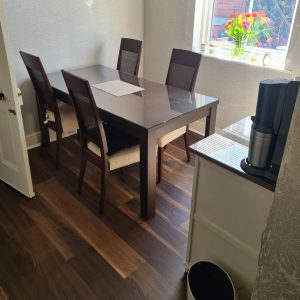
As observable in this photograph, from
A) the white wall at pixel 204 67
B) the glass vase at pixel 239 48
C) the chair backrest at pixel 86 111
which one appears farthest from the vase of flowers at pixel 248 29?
the chair backrest at pixel 86 111

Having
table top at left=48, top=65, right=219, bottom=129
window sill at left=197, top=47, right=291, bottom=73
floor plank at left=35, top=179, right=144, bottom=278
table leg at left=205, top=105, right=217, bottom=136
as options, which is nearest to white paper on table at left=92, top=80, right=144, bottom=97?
table top at left=48, top=65, right=219, bottom=129

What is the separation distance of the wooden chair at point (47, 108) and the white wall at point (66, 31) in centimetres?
24

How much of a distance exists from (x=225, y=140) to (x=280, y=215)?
80cm

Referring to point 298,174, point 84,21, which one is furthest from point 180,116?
point 84,21

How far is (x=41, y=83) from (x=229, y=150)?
1848 millimetres

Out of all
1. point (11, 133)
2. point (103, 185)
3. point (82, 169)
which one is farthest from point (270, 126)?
point (11, 133)

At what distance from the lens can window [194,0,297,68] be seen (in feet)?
8.39

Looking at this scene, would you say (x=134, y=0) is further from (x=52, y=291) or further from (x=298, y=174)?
(x=298, y=174)

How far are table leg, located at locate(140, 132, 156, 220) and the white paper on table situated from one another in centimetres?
65

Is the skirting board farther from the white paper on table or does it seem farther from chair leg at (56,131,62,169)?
the white paper on table

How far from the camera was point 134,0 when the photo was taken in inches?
131

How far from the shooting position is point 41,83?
2551mm

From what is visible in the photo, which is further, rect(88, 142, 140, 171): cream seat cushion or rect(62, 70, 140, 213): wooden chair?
rect(88, 142, 140, 171): cream seat cushion

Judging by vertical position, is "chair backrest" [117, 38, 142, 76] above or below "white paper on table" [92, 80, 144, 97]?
above
